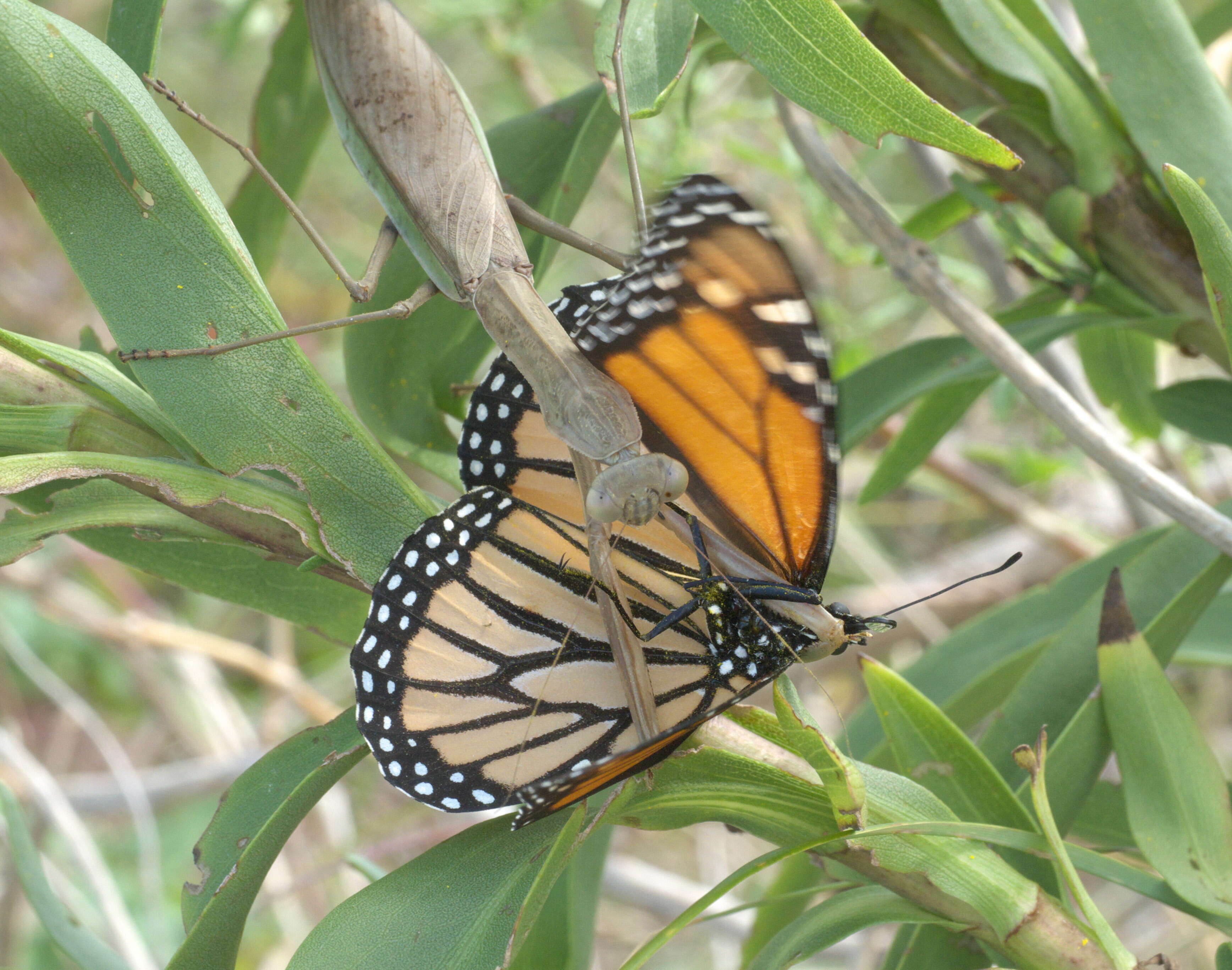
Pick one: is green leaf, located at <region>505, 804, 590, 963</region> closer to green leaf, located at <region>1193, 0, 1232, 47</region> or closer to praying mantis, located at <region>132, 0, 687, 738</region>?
Result: praying mantis, located at <region>132, 0, 687, 738</region>

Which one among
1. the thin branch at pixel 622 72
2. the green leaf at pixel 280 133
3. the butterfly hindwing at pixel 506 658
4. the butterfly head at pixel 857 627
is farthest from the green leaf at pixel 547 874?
the green leaf at pixel 280 133

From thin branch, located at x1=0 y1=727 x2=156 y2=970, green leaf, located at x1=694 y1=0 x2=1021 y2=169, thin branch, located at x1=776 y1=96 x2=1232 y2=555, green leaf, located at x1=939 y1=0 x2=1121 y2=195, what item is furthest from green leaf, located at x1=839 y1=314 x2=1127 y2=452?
thin branch, located at x1=0 y1=727 x2=156 y2=970

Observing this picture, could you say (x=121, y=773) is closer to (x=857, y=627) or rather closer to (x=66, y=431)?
(x=66, y=431)

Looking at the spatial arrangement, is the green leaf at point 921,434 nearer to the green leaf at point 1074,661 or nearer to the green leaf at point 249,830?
the green leaf at point 1074,661

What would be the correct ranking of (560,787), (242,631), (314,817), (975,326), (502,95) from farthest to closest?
(242,631)
(502,95)
(314,817)
(975,326)
(560,787)

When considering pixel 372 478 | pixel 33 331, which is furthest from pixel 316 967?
pixel 33 331

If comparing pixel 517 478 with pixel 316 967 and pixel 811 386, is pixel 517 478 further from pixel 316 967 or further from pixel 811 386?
pixel 316 967
